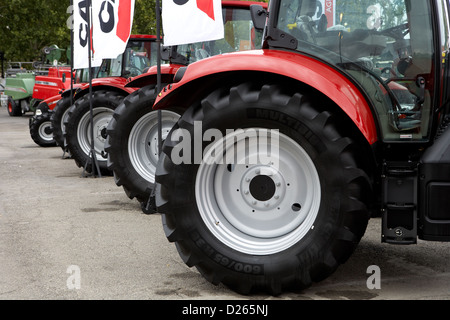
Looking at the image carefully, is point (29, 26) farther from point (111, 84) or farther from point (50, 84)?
point (111, 84)

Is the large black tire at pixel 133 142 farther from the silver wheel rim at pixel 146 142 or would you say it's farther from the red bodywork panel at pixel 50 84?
the red bodywork panel at pixel 50 84

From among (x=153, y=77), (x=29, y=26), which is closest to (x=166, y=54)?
(x=153, y=77)

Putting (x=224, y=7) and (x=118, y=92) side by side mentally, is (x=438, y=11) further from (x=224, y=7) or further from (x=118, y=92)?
(x=118, y=92)

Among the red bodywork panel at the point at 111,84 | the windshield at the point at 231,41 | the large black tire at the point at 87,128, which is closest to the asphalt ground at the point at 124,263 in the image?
the windshield at the point at 231,41

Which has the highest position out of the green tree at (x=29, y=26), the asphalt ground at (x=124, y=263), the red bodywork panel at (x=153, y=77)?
the green tree at (x=29, y=26)

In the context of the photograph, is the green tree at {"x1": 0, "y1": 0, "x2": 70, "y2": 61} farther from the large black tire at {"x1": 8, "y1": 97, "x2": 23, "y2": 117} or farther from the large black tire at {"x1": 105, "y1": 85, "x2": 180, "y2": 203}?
the large black tire at {"x1": 105, "y1": 85, "x2": 180, "y2": 203}

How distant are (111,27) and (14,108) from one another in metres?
18.6

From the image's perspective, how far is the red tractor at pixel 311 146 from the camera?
12.0ft

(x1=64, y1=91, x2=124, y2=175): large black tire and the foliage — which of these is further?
the foliage

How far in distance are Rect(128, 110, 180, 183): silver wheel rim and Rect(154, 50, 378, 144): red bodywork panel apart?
10.3 feet

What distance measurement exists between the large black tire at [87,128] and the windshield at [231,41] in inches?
78.4

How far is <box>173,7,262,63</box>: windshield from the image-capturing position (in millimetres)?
7773

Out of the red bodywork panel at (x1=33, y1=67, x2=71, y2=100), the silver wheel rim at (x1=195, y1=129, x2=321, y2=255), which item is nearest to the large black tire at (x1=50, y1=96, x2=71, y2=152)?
the silver wheel rim at (x1=195, y1=129, x2=321, y2=255)
